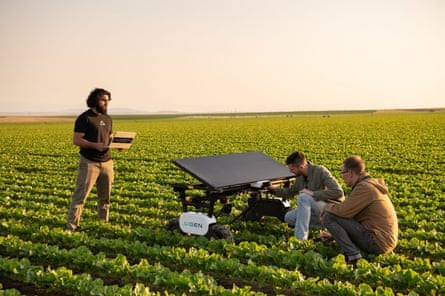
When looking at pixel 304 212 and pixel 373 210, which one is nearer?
pixel 373 210

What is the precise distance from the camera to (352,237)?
22.3 feet

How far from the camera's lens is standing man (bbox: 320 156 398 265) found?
6.45m

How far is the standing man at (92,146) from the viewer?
7996 mm

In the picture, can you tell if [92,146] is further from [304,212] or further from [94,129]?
[304,212]

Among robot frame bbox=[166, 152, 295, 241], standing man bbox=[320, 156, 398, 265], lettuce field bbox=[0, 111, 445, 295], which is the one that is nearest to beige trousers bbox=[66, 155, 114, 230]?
lettuce field bbox=[0, 111, 445, 295]

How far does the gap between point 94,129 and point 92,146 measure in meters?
0.29

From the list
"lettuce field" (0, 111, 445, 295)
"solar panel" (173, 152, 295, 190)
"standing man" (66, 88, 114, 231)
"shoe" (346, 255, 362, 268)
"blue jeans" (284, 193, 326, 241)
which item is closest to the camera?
"lettuce field" (0, 111, 445, 295)

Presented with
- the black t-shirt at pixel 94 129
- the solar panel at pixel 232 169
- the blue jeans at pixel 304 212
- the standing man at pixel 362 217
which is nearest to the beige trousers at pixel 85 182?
the black t-shirt at pixel 94 129

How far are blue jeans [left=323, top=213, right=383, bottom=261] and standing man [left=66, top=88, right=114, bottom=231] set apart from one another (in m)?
4.06

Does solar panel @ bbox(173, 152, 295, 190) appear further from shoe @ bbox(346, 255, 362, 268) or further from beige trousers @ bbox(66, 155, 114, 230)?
shoe @ bbox(346, 255, 362, 268)

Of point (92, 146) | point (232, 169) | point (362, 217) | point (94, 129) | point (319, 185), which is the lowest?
point (362, 217)

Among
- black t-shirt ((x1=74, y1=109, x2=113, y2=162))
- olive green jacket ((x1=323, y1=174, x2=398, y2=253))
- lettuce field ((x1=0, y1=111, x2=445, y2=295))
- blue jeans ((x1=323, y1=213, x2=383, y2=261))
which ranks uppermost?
black t-shirt ((x1=74, y1=109, x2=113, y2=162))

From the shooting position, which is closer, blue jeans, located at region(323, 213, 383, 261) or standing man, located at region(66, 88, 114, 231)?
blue jeans, located at region(323, 213, 383, 261)

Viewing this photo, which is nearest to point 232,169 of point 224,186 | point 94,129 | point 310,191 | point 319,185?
point 224,186
